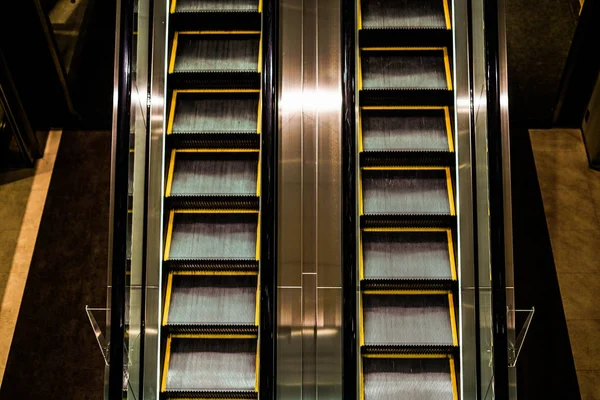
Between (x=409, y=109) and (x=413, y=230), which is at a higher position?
(x=409, y=109)

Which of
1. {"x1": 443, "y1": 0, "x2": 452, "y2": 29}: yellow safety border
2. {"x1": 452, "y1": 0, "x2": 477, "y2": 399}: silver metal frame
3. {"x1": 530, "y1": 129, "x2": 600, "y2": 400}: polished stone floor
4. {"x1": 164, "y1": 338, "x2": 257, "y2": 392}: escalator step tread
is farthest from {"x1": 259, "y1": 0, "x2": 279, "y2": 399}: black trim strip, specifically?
{"x1": 530, "y1": 129, "x2": 600, "y2": 400}: polished stone floor

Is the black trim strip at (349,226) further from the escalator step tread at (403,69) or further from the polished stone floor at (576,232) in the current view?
the polished stone floor at (576,232)

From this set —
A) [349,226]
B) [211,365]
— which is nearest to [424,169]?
[349,226]

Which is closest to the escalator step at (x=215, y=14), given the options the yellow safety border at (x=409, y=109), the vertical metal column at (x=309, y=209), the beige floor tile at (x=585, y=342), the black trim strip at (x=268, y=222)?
the vertical metal column at (x=309, y=209)

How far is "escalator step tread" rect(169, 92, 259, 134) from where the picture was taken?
670 centimetres

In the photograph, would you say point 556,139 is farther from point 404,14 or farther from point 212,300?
point 212,300

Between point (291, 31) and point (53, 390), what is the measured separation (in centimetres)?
374

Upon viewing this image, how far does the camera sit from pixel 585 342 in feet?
24.7

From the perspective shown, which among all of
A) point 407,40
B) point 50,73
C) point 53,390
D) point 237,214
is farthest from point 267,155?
point 50,73

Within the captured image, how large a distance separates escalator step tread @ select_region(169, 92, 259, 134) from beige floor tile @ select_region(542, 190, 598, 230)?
3266mm

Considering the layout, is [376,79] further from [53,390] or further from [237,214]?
[53,390]

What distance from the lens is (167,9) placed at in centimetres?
688

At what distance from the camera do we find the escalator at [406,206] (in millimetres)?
6293

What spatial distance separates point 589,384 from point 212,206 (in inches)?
142
